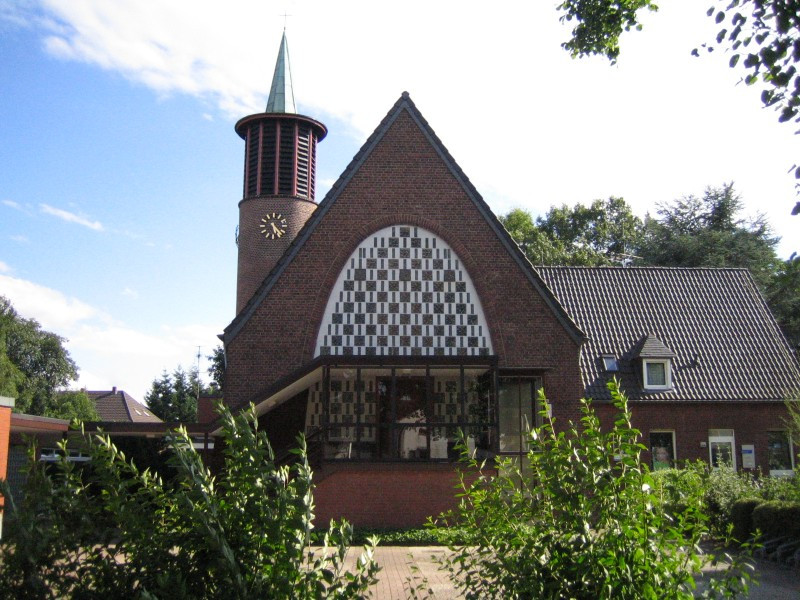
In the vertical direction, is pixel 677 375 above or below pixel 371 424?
above

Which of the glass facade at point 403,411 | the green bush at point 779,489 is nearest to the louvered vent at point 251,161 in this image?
the glass facade at point 403,411

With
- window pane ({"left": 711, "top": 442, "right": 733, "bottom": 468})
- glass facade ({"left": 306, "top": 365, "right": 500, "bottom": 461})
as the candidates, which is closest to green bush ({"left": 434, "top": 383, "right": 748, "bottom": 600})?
glass facade ({"left": 306, "top": 365, "right": 500, "bottom": 461})

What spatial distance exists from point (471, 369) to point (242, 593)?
53.3 feet

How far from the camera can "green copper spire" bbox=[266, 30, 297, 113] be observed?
112 feet

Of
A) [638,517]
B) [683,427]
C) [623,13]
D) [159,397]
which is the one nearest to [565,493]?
[638,517]

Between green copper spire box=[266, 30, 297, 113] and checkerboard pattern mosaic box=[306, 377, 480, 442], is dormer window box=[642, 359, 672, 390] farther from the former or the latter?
green copper spire box=[266, 30, 297, 113]

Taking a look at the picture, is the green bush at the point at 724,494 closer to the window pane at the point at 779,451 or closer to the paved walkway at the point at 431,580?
the paved walkway at the point at 431,580

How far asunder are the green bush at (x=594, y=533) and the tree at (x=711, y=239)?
1623 inches

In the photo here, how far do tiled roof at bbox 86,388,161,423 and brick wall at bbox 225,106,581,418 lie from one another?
43076mm

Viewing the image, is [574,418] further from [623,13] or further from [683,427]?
[623,13]

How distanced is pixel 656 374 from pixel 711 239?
2094 cm

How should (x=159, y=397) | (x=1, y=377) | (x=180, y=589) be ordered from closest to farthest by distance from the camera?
(x=180, y=589) → (x=1, y=377) → (x=159, y=397)

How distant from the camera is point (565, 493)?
560 centimetres

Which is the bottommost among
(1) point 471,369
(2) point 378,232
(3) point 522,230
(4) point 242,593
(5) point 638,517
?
(4) point 242,593
